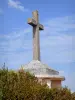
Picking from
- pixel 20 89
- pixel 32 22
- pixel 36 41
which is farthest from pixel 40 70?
pixel 20 89

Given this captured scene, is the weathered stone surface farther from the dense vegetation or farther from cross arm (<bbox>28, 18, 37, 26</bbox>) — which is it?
the dense vegetation

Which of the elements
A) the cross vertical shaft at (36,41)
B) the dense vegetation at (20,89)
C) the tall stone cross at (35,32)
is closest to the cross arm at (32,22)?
the tall stone cross at (35,32)

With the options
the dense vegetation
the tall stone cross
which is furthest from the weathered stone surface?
the dense vegetation

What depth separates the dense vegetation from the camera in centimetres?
1038

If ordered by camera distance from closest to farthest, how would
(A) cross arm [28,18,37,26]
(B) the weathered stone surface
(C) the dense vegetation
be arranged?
(C) the dense vegetation, (B) the weathered stone surface, (A) cross arm [28,18,37,26]

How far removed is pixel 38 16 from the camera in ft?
63.1

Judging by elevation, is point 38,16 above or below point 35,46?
above

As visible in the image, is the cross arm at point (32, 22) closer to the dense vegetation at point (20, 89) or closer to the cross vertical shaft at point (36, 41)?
the cross vertical shaft at point (36, 41)

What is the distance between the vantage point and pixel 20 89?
10.8m

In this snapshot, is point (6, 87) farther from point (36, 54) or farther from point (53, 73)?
point (36, 54)

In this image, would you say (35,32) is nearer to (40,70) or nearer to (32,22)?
(32,22)

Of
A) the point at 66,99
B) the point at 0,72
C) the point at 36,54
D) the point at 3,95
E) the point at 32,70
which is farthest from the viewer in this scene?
the point at 36,54


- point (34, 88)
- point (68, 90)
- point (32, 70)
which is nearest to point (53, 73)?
point (32, 70)

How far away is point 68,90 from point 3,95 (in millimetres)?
4667
